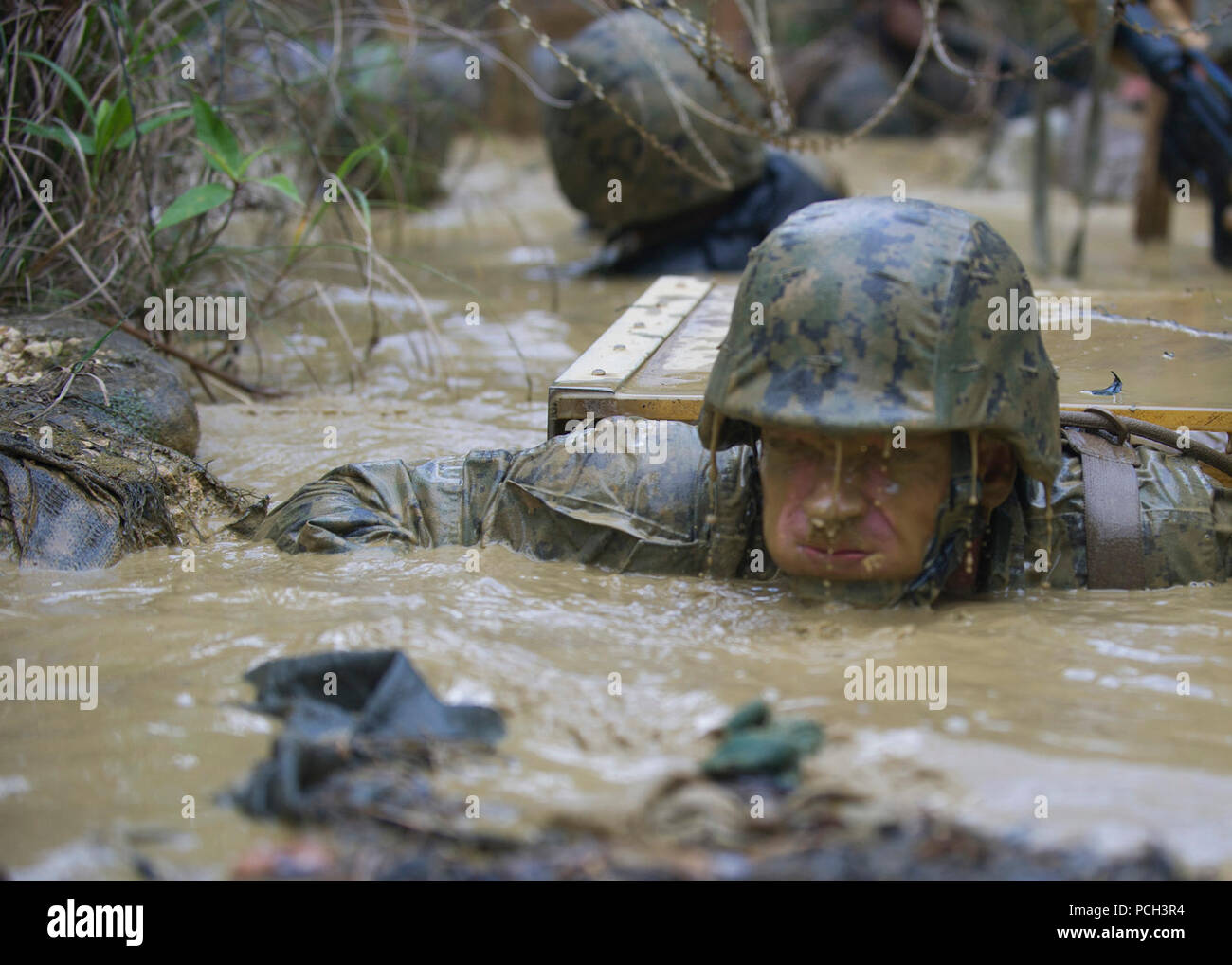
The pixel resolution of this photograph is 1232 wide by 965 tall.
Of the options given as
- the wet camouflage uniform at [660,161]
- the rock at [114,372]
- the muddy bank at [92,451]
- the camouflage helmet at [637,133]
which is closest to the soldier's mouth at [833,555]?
the muddy bank at [92,451]

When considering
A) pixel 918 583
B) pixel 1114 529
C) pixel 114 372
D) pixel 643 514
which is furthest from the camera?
Result: pixel 114 372

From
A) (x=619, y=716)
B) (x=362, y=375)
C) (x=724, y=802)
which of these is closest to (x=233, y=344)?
(x=362, y=375)

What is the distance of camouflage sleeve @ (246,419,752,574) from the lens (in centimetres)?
270

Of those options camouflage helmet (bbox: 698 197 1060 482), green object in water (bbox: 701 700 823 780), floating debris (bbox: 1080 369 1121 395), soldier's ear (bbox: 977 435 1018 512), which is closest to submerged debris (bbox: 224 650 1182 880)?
green object in water (bbox: 701 700 823 780)

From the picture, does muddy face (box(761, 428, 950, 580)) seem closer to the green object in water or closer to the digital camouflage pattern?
the digital camouflage pattern

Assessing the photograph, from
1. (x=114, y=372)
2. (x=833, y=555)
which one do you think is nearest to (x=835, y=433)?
(x=833, y=555)

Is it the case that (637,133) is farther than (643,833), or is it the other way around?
(637,133)

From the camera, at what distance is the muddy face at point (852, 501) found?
2.28 metres

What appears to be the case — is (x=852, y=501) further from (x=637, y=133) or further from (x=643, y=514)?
(x=637, y=133)

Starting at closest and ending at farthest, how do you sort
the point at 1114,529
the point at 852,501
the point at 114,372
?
the point at 852,501 → the point at 1114,529 → the point at 114,372

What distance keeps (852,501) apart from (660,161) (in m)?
4.29

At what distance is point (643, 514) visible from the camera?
272 centimetres

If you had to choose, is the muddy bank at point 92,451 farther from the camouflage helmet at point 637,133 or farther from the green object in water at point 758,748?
the camouflage helmet at point 637,133
